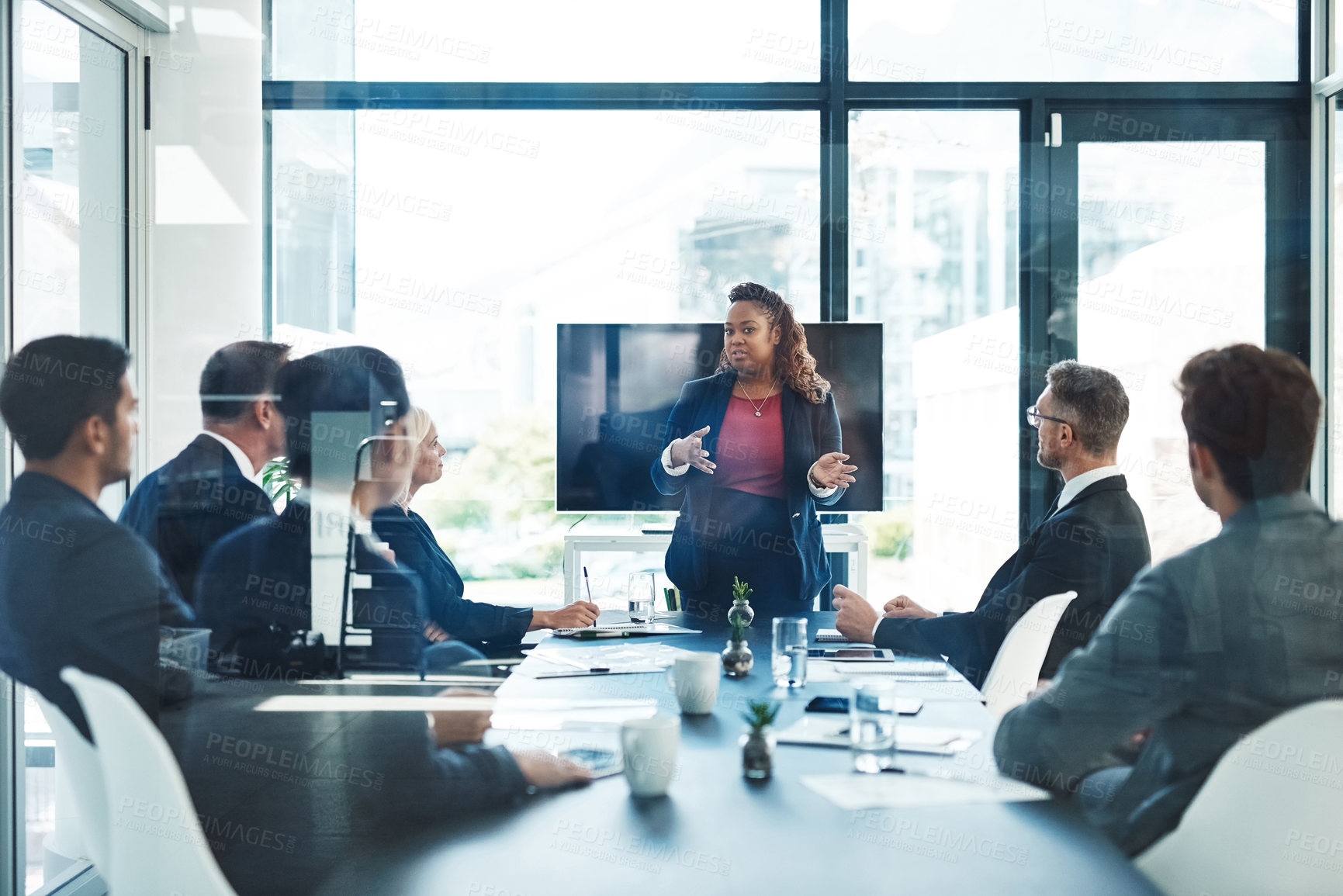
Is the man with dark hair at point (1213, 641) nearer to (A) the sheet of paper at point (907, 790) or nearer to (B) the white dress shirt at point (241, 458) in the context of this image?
(A) the sheet of paper at point (907, 790)

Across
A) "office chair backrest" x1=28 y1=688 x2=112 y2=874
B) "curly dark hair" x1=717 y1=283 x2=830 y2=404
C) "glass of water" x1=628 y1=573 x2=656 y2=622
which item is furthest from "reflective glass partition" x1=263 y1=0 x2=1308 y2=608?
"office chair backrest" x1=28 y1=688 x2=112 y2=874

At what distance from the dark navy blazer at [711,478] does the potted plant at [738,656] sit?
1121 millimetres

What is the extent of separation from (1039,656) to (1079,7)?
3285 mm

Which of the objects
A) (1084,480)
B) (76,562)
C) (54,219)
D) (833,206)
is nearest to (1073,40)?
(833,206)

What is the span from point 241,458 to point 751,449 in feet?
6.10

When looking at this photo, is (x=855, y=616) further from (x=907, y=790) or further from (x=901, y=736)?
(x=907, y=790)

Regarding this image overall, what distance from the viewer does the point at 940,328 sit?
4.50m

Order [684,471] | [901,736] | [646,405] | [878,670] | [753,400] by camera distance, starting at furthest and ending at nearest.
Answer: [646,405] < [753,400] < [684,471] < [878,670] < [901,736]

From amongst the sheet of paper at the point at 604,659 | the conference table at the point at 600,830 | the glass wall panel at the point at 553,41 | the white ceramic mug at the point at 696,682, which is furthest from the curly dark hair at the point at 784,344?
the conference table at the point at 600,830

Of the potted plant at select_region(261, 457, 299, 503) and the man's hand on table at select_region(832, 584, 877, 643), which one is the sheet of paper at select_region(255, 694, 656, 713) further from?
the man's hand on table at select_region(832, 584, 877, 643)

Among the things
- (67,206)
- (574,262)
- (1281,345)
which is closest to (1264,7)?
(1281,345)

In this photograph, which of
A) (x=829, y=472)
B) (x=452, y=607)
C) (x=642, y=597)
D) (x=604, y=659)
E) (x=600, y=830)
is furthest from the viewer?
(x=829, y=472)

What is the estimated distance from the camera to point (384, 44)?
14.5 ft

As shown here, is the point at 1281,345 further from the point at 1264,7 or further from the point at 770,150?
the point at 770,150
